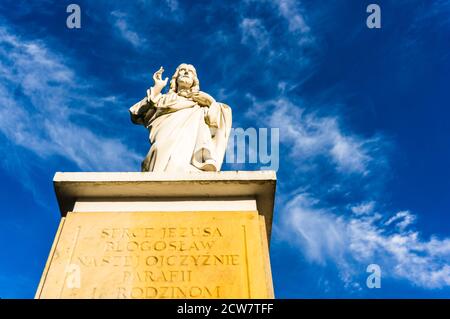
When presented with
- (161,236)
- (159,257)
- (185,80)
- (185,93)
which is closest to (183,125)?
(185,93)

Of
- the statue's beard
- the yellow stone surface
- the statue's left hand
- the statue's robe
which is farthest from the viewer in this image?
the statue's beard

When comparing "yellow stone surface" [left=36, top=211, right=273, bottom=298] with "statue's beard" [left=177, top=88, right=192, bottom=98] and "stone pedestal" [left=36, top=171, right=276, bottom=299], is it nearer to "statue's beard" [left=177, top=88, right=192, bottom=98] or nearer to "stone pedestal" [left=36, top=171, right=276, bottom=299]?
"stone pedestal" [left=36, top=171, right=276, bottom=299]

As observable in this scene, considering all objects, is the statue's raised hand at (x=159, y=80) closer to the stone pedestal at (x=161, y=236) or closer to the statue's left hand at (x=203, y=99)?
the statue's left hand at (x=203, y=99)

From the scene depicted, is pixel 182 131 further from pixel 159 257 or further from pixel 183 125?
pixel 159 257

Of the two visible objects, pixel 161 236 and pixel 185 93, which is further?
pixel 185 93

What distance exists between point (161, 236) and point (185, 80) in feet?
13.8

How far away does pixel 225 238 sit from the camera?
4957 mm

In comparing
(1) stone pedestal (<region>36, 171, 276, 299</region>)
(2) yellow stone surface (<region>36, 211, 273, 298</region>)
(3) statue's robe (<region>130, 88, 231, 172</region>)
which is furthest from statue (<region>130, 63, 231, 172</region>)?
(2) yellow stone surface (<region>36, 211, 273, 298</region>)

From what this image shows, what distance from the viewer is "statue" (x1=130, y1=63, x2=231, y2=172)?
6535 millimetres

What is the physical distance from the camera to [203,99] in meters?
8.00

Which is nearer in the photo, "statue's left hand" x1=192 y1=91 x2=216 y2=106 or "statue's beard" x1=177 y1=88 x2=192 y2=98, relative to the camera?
"statue's left hand" x1=192 y1=91 x2=216 y2=106

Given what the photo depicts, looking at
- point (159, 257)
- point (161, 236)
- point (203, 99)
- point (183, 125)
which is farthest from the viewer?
point (203, 99)
